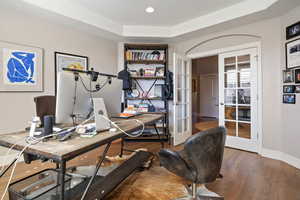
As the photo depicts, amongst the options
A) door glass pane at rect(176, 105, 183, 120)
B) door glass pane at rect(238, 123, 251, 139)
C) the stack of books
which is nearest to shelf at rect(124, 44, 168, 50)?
the stack of books

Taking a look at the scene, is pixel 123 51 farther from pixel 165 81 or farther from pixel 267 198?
pixel 267 198

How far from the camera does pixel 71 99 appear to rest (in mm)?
1266

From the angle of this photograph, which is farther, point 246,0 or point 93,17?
point 93,17

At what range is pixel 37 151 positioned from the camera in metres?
0.97

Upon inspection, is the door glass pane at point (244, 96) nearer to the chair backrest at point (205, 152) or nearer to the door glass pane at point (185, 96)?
the door glass pane at point (185, 96)

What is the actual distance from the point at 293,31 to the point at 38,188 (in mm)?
3775

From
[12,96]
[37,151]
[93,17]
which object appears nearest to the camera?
[37,151]

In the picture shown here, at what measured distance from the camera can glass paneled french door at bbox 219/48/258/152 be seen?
121 inches

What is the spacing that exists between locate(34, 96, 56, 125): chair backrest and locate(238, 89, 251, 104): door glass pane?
10.8 feet

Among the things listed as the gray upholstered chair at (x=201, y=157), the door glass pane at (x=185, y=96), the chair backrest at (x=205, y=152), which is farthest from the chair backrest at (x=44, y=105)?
the door glass pane at (x=185, y=96)

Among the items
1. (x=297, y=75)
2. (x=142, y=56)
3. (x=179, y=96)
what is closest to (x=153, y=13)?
(x=142, y=56)

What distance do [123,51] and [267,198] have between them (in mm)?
3743

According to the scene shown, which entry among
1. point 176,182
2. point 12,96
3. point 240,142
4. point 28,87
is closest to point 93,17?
point 28,87

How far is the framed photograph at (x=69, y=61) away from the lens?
3.09m
